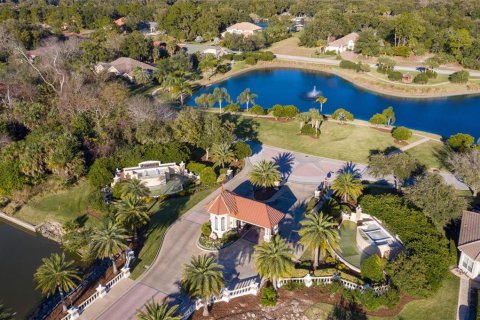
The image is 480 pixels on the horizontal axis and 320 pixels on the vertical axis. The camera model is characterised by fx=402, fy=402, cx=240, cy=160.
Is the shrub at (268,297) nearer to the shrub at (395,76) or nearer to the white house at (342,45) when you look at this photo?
the shrub at (395,76)

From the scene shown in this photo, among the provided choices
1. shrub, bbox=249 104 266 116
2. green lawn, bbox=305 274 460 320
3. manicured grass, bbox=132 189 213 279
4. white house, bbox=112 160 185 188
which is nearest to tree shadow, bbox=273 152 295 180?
manicured grass, bbox=132 189 213 279

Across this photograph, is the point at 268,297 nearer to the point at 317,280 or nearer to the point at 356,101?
the point at 317,280

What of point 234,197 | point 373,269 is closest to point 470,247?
point 373,269

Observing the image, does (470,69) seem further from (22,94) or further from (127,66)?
(22,94)

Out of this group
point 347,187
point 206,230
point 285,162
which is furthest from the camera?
point 285,162

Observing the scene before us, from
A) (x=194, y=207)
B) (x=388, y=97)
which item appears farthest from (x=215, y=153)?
(x=388, y=97)

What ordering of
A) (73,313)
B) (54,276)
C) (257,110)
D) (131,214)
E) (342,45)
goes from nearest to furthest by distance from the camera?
(73,313), (54,276), (131,214), (257,110), (342,45)

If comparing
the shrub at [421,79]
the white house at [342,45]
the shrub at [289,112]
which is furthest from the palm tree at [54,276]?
the white house at [342,45]

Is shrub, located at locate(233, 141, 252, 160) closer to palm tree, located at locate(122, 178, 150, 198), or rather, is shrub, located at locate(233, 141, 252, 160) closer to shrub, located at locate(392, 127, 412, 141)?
palm tree, located at locate(122, 178, 150, 198)
